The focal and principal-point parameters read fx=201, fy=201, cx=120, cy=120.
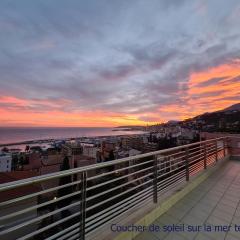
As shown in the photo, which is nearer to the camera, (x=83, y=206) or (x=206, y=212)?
(x=83, y=206)

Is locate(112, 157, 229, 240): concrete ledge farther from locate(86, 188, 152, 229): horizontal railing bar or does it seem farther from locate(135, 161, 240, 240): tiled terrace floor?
locate(86, 188, 152, 229): horizontal railing bar

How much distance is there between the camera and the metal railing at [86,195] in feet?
5.09

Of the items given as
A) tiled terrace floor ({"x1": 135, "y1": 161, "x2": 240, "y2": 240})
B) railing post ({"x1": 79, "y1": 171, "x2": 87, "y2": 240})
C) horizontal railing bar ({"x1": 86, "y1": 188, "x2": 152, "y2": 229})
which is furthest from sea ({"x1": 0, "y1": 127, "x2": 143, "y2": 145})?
railing post ({"x1": 79, "y1": 171, "x2": 87, "y2": 240})

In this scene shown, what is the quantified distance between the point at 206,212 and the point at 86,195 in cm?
214

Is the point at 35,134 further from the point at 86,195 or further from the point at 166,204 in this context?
the point at 86,195

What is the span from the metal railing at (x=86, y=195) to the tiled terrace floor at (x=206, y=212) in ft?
1.14

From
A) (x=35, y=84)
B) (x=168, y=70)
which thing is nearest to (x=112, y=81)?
(x=168, y=70)

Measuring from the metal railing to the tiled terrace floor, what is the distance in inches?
13.7

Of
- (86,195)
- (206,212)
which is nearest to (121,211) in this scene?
(86,195)

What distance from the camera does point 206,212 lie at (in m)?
3.15

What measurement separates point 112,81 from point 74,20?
816 centimetres

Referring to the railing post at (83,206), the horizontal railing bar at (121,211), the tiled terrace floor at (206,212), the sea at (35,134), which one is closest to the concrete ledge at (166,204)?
the tiled terrace floor at (206,212)

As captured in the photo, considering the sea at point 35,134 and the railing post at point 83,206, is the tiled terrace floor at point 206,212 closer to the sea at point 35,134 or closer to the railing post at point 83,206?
the railing post at point 83,206

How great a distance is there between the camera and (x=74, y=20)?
25.3ft
